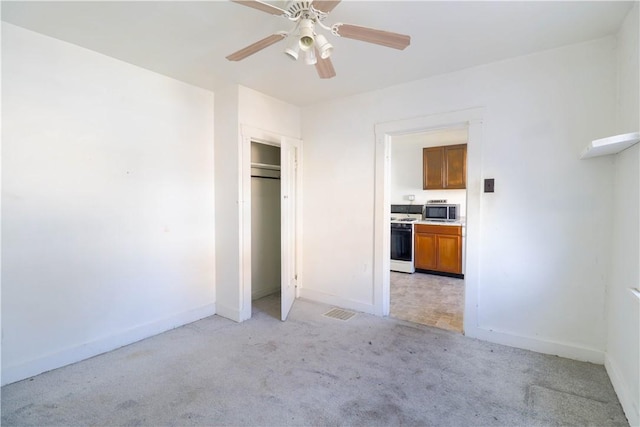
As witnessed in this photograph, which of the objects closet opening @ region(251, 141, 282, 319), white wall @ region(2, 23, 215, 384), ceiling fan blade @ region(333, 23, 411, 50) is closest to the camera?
ceiling fan blade @ region(333, 23, 411, 50)

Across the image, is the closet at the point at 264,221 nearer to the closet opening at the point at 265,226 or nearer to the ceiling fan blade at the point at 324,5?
the closet opening at the point at 265,226

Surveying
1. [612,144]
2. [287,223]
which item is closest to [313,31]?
[612,144]

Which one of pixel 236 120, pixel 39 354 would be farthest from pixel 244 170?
pixel 39 354

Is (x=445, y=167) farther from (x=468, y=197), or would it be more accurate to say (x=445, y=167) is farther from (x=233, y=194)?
(x=233, y=194)

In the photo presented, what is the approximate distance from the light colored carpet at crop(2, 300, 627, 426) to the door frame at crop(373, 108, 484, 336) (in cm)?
50

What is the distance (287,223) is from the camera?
11.2 feet

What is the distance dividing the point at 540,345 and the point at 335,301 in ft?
6.70

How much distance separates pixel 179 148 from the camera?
3.12m

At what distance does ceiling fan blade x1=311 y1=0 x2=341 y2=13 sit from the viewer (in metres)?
1.50

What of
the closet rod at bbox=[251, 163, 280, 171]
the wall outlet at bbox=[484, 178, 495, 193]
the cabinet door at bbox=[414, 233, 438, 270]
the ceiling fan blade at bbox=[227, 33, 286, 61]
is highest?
the ceiling fan blade at bbox=[227, 33, 286, 61]

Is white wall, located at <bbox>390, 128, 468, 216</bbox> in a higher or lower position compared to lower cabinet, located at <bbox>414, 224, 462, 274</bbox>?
higher

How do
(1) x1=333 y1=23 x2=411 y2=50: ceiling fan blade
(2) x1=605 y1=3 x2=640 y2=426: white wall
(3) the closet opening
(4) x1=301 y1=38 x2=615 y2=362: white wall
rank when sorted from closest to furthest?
(1) x1=333 y1=23 x2=411 y2=50: ceiling fan blade
(2) x1=605 y1=3 x2=640 y2=426: white wall
(4) x1=301 y1=38 x2=615 y2=362: white wall
(3) the closet opening

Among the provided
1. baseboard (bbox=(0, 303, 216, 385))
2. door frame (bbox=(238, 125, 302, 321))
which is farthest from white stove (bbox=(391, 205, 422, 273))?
baseboard (bbox=(0, 303, 216, 385))

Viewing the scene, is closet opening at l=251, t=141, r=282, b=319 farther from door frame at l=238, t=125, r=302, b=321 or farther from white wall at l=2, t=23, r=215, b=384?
white wall at l=2, t=23, r=215, b=384
